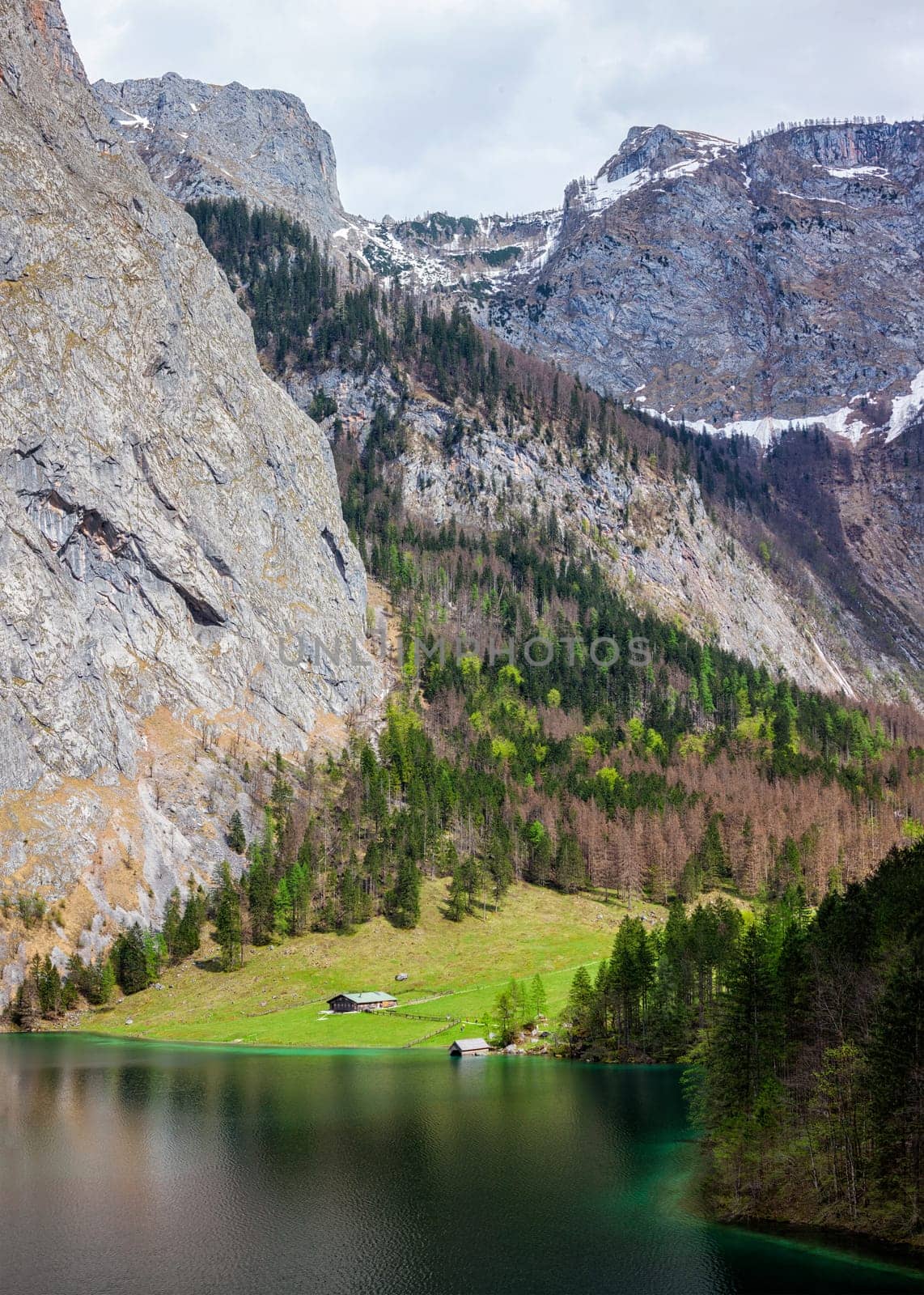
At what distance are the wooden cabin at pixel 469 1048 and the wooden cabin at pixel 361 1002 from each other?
18001 millimetres

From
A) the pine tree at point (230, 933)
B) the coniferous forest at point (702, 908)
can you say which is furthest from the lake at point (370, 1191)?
the pine tree at point (230, 933)

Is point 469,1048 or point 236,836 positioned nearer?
point 469,1048

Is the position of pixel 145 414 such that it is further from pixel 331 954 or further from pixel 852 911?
pixel 852 911

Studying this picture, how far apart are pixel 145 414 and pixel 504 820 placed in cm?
10031

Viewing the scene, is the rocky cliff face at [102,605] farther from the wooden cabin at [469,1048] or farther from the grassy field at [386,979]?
the wooden cabin at [469,1048]

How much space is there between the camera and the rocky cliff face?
146 m

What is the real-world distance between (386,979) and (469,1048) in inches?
1151

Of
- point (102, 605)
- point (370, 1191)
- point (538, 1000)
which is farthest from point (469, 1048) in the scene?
point (102, 605)

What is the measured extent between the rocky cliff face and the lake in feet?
185

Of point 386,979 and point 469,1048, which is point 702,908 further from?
point 386,979

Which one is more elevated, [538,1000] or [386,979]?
[538,1000]

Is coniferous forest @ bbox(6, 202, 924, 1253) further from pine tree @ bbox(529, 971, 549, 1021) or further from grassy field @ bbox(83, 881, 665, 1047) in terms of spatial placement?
pine tree @ bbox(529, 971, 549, 1021)

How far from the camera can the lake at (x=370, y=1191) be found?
46188 millimetres

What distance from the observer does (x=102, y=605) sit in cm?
17075
